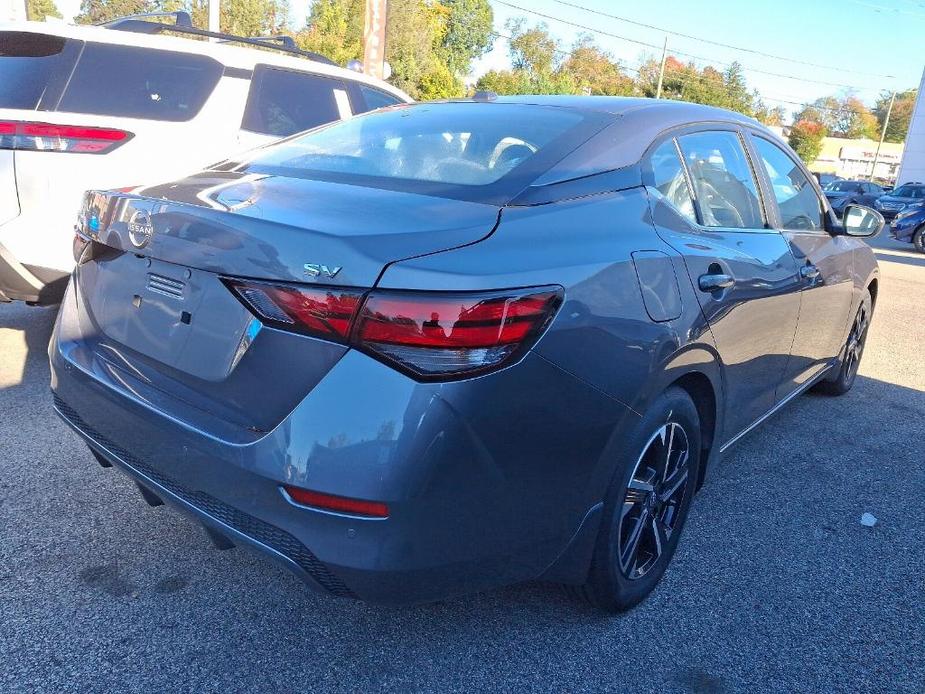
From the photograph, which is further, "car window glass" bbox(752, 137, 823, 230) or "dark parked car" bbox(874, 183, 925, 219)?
"dark parked car" bbox(874, 183, 925, 219)

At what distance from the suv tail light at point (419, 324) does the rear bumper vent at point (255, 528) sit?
50cm

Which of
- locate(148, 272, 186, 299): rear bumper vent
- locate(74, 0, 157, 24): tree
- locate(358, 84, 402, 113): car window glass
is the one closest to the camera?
locate(148, 272, 186, 299): rear bumper vent

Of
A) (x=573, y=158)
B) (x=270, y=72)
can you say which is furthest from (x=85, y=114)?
(x=573, y=158)

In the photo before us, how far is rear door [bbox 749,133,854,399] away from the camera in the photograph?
11.4ft

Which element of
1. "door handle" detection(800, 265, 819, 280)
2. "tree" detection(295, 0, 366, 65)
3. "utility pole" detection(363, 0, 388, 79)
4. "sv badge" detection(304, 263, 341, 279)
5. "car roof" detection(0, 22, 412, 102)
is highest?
"tree" detection(295, 0, 366, 65)

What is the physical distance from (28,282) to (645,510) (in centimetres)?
335

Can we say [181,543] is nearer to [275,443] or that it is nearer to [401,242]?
[275,443]

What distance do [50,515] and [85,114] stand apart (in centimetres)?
237

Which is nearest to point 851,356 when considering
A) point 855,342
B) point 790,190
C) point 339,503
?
point 855,342

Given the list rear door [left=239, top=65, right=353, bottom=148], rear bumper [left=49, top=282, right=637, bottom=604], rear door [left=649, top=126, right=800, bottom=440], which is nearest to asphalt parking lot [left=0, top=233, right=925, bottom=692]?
rear bumper [left=49, top=282, right=637, bottom=604]

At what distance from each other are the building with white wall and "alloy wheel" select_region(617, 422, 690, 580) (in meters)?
48.0

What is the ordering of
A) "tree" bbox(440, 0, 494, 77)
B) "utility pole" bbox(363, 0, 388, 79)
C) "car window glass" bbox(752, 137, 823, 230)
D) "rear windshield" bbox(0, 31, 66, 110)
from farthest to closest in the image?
"tree" bbox(440, 0, 494, 77), "utility pole" bbox(363, 0, 388, 79), "rear windshield" bbox(0, 31, 66, 110), "car window glass" bbox(752, 137, 823, 230)

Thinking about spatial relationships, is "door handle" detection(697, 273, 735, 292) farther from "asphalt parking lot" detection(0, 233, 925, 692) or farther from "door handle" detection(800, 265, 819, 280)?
"asphalt parking lot" detection(0, 233, 925, 692)

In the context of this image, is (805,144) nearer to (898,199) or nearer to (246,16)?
(898,199)
